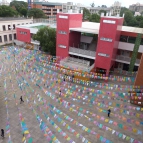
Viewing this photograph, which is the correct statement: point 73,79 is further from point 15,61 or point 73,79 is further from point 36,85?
point 15,61

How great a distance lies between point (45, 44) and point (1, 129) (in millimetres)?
18347

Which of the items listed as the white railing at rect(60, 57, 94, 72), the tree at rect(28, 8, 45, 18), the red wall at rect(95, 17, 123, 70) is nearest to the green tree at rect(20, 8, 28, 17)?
the tree at rect(28, 8, 45, 18)

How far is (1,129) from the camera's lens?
12195 mm

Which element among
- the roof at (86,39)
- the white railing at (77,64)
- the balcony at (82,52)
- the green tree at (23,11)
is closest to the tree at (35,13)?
the green tree at (23,11)

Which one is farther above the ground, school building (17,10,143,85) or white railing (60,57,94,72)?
school building (17,10,143,85)

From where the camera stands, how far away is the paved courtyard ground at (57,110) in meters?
12.5

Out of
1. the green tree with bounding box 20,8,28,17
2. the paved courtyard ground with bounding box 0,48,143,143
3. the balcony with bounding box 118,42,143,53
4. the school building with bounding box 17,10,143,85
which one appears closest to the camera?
the paved courtyard ground with bounding box 0,48,143,143

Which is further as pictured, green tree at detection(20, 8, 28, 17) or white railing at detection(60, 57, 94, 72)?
green tree at detection(20, 8, 28, 17)

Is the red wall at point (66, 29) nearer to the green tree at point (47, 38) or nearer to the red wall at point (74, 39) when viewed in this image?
the red wall at point (74, 39)

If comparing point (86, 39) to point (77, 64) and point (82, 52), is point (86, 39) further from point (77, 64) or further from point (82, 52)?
point (77, 64)

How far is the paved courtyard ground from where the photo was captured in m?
12.5

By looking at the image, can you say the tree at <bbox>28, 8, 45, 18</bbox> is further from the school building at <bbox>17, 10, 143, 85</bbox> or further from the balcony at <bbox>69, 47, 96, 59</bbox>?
the balcony at <bbox>69, 47, 96, 59</bbox>

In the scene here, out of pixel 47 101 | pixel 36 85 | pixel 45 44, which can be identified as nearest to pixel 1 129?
pixel 47 101

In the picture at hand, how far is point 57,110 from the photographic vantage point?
13023 millimetres
